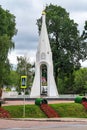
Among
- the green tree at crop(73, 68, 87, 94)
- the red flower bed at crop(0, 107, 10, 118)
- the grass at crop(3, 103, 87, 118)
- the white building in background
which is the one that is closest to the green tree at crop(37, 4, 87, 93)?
the white building in background

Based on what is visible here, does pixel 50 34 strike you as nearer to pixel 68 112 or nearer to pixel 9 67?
pixel 9 67

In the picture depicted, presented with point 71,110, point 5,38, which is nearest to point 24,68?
point 5,38

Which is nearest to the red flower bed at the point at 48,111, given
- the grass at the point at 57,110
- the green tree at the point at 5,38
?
the grass at the point at 57,110

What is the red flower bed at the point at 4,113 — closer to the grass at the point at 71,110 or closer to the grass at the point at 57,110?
the grass at the point at 57,110

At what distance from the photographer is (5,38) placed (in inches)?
2020

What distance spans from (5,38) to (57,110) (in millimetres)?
20318

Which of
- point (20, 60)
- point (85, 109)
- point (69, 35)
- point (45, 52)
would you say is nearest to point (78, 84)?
point (20, 60)

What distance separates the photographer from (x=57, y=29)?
7575cm

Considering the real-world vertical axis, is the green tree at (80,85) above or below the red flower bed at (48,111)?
above

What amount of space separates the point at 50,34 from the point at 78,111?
43.4 m

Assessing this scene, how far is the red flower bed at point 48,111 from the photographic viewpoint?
31228 millimetres

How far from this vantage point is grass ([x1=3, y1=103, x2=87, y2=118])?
100.0 ft

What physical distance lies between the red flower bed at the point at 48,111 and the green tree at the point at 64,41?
41.9 meters

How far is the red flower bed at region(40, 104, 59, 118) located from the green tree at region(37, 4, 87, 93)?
1650 inches
